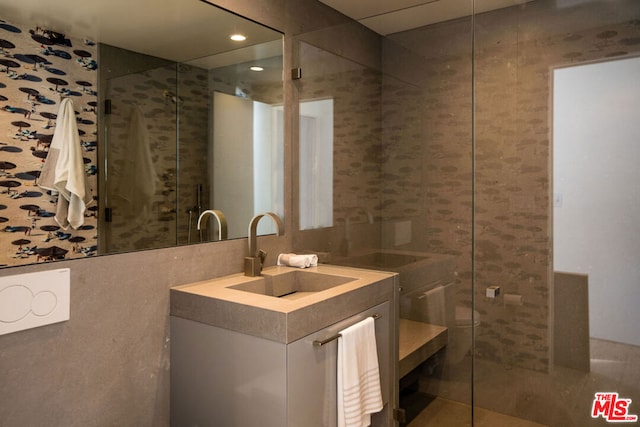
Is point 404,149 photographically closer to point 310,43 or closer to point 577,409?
point 310,43

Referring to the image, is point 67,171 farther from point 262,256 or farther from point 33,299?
point 262,256

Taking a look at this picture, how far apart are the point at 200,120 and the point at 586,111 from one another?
66.2 inches

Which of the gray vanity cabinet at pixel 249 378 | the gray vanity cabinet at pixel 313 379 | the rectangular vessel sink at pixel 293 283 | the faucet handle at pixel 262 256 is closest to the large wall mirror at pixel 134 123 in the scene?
the faucet handle at pixel 262 256

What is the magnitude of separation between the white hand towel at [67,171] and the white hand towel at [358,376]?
1111mm

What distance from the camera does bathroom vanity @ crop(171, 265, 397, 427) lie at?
1555 mm

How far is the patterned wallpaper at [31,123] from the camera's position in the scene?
4.45ft

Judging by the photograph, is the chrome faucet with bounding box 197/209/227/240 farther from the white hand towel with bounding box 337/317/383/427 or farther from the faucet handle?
the white hand towel with bounding box 337/317/383/427

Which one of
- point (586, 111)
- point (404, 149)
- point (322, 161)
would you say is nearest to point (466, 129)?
point (404, 149)

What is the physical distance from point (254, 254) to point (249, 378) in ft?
2.30

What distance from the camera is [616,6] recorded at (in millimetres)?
1730

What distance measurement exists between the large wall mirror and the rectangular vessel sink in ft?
0.94

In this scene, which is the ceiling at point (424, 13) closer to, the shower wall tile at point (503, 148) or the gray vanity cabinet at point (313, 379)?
the shower wall tile at point (503, 148)

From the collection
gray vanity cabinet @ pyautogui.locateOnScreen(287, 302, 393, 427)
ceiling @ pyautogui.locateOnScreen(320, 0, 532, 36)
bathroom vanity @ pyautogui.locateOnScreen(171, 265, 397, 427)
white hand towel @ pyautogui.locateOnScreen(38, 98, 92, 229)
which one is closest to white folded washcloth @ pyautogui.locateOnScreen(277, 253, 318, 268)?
bathroom vanity @ pyautogui.locateOnScreen(171, 265, 397, 427)

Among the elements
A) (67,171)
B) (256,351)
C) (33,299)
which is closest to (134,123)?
(67,171)
